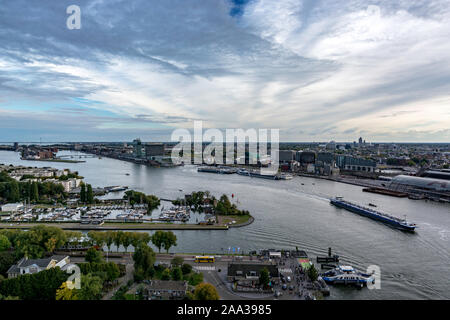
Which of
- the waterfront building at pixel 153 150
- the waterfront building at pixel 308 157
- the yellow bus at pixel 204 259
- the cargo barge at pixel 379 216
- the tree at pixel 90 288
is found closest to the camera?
the tree at pixel 90 288

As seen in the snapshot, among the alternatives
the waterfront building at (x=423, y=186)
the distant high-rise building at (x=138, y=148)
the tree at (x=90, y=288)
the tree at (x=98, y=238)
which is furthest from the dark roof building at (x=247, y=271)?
the distant high-rise building at (x=138, y=148)

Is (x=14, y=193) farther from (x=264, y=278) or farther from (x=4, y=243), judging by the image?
(x=264, y=278)

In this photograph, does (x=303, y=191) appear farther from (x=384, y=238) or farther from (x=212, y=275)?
(x=212, y=275)

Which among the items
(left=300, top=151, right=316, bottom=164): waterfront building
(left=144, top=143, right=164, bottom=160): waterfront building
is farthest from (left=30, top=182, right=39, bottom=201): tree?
(left=300, top=151, right=316, bottom=164): waterfront building

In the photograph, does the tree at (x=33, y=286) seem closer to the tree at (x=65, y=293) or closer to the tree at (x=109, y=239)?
the tree at (x=65, y=293)

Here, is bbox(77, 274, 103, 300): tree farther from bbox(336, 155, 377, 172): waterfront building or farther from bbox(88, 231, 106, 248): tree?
bbox(336, 155, 377, 172): waterfront building
